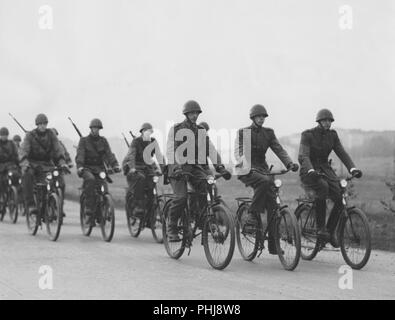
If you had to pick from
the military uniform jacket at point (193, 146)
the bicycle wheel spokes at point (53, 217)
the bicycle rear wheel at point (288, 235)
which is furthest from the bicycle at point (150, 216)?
the bicycle rear wheel at point (288, 235)

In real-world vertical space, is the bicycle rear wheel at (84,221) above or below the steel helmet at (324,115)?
below

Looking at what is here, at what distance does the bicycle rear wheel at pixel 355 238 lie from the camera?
9.87 metres

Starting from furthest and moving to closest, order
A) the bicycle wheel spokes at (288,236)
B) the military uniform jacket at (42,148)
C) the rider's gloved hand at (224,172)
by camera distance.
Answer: the military uniform jacket at (42,148) → the rider's gloved hand at (224,172) → the bicycle wheel spokes at (288,236)

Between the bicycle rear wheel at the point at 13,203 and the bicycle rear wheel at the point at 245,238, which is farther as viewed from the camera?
the bicycle rear wheel at the point at 13,203

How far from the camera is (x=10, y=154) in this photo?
18688 mm

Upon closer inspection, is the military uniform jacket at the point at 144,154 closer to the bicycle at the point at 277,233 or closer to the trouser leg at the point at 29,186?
the trouser leg at the point at 29,186

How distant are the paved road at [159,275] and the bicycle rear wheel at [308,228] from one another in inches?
8.1

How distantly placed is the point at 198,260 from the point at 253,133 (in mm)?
1907

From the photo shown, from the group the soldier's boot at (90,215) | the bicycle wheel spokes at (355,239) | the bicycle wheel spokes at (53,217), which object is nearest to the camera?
the bicycle wheel spokes at (355,239)

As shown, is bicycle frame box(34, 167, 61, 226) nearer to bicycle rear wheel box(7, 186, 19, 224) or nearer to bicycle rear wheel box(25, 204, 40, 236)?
bicycle rear wheel box(25, 204, 40, 236)

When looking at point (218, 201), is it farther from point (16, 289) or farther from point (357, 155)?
point (357, 155)

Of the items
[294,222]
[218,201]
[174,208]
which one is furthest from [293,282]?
[174,208]

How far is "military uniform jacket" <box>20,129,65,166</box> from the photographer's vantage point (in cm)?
1437

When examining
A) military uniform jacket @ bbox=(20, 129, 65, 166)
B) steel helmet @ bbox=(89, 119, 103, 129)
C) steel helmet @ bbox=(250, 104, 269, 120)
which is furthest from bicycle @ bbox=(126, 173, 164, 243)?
steel helmet @ bbox=(250, 104, 269, 120)
